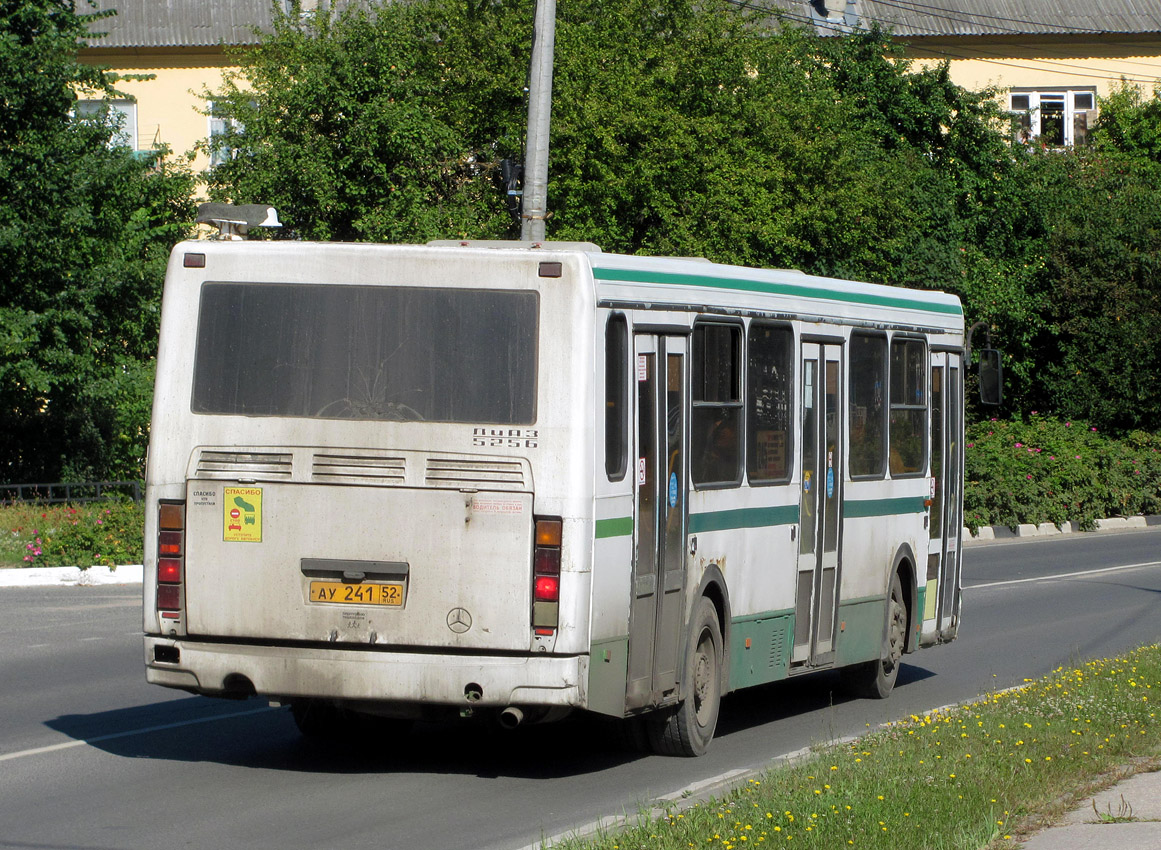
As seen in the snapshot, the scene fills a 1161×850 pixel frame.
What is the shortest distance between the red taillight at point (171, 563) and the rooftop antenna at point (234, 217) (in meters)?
1.55

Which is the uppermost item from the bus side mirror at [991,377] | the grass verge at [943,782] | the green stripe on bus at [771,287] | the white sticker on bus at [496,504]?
the green stripe on bus at [771,287]

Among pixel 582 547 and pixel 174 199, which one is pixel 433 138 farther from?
pixel 582 547

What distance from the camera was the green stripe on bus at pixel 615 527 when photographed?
869cm

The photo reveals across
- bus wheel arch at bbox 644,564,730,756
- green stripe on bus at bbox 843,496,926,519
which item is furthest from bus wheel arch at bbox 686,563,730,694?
green stripe on bus at bbox 843,496,926,519

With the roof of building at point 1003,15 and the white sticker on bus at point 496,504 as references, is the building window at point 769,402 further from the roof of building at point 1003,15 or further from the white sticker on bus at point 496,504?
the roof of building at point 1003,15

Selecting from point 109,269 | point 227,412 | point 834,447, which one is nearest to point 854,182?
point 109,269

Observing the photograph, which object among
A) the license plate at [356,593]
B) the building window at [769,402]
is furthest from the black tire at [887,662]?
the license plate at [356,593]

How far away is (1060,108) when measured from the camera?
189 ft

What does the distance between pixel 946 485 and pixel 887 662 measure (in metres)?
1.77

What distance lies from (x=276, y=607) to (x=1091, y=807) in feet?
13.1

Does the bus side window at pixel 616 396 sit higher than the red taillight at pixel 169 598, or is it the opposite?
the bus side window at pixel 616 396

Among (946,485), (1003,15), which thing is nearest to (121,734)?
(946,485)

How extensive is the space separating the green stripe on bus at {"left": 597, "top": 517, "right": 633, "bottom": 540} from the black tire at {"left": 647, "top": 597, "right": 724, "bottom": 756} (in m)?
1.10

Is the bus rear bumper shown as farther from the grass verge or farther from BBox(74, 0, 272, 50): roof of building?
BBox(74, 0, 272, 50): roof of building
